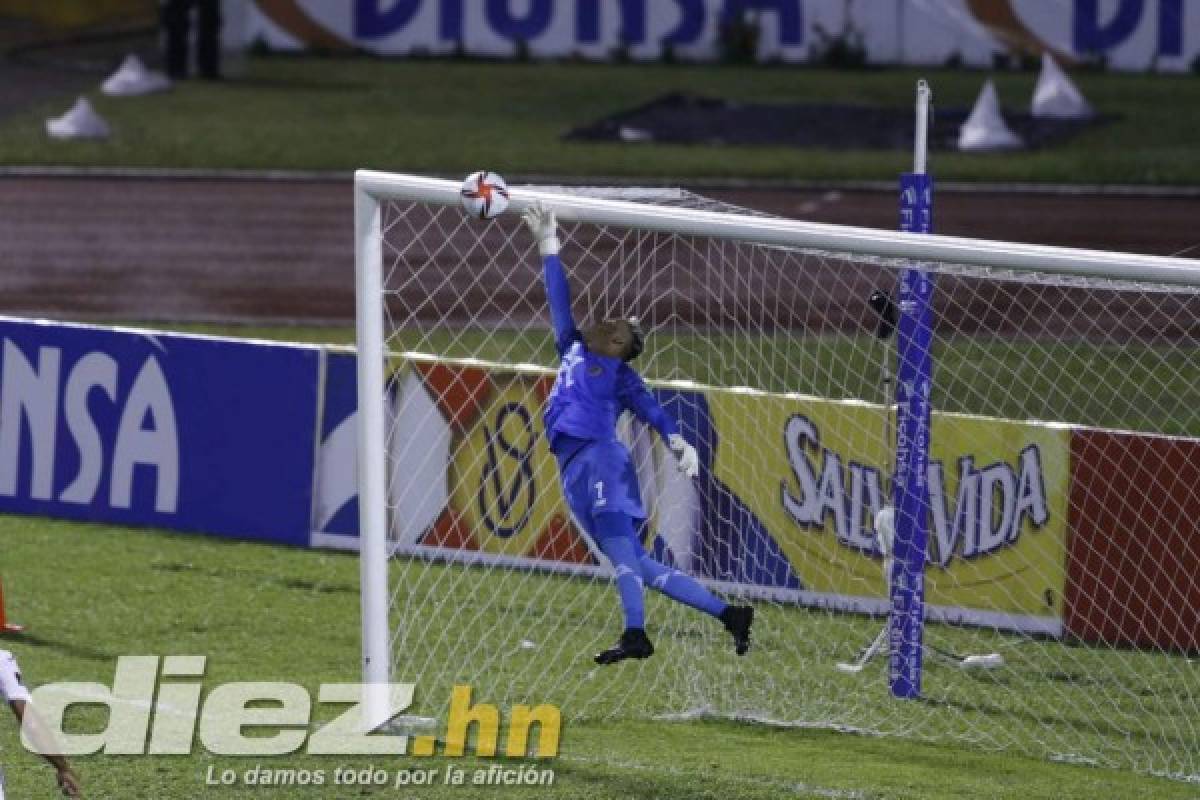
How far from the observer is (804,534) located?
14.8m

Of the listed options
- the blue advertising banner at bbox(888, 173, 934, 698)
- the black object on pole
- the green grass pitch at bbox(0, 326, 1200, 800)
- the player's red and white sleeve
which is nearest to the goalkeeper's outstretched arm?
the green grass pitch at bbox(0, 326, 1200, 800)

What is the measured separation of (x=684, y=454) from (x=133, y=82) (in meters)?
25.8

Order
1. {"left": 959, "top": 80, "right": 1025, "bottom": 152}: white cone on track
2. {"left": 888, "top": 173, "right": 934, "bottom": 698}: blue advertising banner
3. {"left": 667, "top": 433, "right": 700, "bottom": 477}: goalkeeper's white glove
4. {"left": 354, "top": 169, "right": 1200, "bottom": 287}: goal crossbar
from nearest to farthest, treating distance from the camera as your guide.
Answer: {"left": 354, "top": 169, "right": 1200, "bottom": 287}: goal crossbar
{"left": 667, "top": 433, "right": 700, "bottom": 477}: goalkeeper's white glove
{"left": 888, "top": 173, "right": 934, "bottom": 698}: blue advertising banner
{"left": 959, "top": 80, "right": 1025, "bottom": 152}: white cone on track

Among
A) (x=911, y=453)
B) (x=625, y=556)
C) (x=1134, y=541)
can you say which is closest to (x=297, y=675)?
(x=625, y=556)

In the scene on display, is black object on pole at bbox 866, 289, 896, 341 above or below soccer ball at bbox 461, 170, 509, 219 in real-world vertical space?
below

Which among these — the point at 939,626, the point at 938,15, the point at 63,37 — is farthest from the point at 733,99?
the point at 939,626

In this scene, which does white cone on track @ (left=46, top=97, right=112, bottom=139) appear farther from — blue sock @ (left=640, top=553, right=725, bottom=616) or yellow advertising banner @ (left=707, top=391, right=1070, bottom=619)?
blue sock @ (left=640, top=553, right=725, bottom=616)

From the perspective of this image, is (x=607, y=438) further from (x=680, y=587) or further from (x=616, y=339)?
(x=680, y=587)

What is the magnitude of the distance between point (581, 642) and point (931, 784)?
3645 millimetres

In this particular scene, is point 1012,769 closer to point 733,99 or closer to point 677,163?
point 677,163

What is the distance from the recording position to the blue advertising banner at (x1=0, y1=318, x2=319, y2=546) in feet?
54.2

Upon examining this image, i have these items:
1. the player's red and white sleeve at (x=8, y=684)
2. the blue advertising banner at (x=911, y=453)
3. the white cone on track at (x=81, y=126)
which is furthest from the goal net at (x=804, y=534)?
the white cone on track at (x=81, y=126)

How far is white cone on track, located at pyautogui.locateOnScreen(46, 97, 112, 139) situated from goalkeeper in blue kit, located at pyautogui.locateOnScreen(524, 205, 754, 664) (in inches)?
845

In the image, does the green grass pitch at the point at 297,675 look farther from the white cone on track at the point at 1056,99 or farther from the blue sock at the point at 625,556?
the white cone on track at the point at 1056,99
